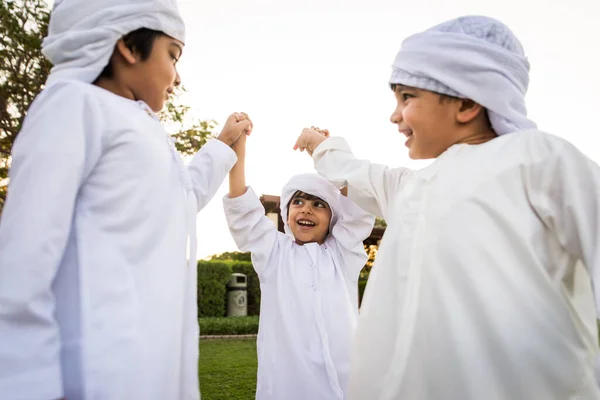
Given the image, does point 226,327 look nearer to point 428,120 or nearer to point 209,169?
point 209,169

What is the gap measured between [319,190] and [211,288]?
13073mm

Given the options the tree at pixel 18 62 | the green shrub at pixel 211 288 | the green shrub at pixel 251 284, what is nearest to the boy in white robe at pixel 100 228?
the tree at pixel 18 62

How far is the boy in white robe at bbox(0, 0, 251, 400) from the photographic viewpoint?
4.32ft

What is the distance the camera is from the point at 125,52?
1.74 m

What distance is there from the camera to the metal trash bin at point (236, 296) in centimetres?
1661

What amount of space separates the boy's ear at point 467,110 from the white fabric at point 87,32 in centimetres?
121

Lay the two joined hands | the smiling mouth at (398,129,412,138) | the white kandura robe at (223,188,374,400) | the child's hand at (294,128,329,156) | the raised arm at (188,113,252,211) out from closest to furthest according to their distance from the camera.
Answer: the raised arm at (188,113,252,211) < the smiling mouth at (398,129,412,138) < the two joined hands < the child's hand at (294,128,329,156) < the white kandura robe at (223,188,374,400)

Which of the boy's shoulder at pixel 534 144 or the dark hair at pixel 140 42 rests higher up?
the dark hair at pixel 140 42

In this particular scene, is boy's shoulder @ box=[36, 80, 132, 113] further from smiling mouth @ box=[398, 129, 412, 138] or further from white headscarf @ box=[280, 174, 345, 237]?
white headscarf @ box=[280, 174, 345, 237]

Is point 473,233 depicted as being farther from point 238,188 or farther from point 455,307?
point 238,188

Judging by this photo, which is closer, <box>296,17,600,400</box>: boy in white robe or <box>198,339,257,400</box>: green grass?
<box>296,17,600,400</box>: boy in white robe

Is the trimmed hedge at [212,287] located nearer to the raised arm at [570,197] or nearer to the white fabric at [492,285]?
the white fabric at [492,285]

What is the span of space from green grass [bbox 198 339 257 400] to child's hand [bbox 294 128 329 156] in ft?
13.0

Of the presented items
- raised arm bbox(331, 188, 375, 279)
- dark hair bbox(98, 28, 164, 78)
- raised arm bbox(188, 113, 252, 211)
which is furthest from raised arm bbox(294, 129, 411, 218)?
dark hair bbox(98, 28, 164, 78)
